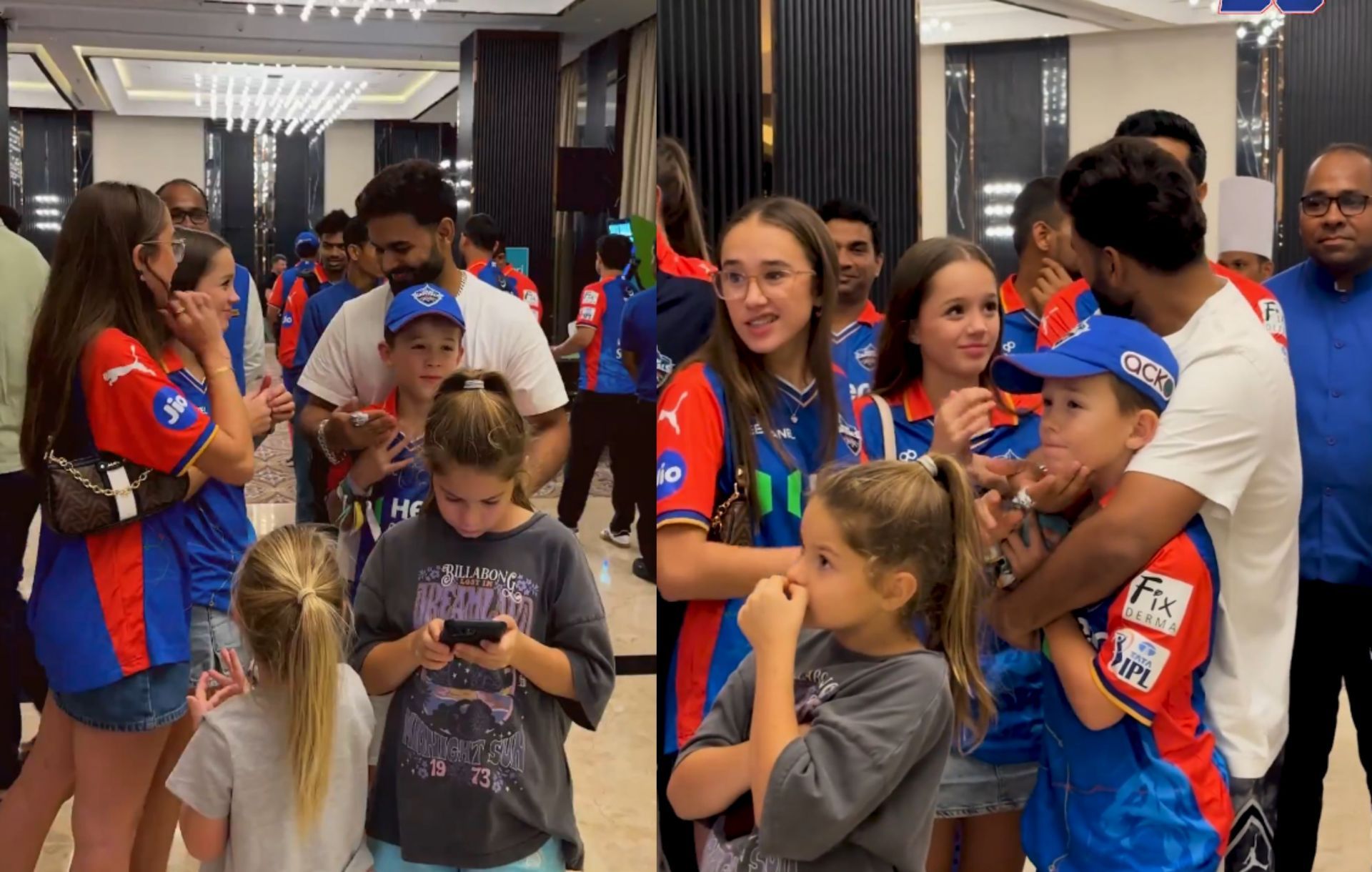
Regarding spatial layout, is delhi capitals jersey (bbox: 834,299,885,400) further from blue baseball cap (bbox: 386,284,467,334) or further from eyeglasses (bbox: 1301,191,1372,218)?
eyeglasses (bbox: 1301,191,1372,218)

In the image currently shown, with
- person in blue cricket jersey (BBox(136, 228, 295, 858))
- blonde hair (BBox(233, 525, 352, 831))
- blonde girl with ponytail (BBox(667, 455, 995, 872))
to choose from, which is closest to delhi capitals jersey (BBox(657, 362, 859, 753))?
blonde girl with ponytail (BBox(667, 455, 995, 872))

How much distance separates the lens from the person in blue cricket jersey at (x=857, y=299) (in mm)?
1625

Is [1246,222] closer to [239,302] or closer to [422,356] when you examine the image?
[422,356]

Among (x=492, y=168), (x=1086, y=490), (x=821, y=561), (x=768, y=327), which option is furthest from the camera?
(x=492, y=168)

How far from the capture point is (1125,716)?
168 cm

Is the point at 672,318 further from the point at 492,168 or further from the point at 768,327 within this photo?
the point at 492,168

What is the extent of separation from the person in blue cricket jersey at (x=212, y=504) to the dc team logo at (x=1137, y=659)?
116 centimetres

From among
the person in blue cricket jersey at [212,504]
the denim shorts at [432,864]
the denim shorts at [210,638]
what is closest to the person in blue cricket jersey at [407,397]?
the person in blue cricket jersey at [212,504]

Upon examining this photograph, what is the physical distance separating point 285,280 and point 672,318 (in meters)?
0.60

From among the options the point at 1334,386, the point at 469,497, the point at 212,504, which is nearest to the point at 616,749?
the point at 469,497

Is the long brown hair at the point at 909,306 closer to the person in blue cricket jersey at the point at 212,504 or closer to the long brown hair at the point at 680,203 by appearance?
the long brown hair at the point at 680,203

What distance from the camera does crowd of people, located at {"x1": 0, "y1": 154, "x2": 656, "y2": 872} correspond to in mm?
1798

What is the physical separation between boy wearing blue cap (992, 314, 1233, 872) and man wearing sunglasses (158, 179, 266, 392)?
3.42 ft

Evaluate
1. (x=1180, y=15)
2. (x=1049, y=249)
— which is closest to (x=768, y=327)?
(x=1049, y=249)
